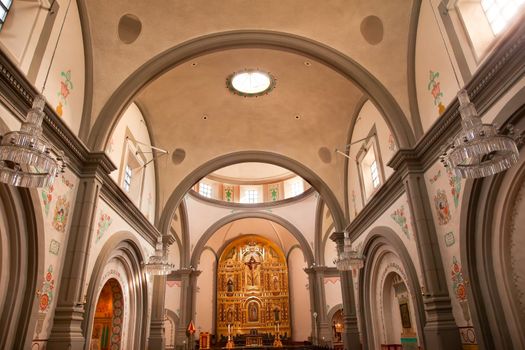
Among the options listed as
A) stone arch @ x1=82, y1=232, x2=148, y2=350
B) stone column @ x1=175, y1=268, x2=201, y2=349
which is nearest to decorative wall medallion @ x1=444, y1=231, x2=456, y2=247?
stone arch @ x1=82, y1=232, x2=148, y2=350

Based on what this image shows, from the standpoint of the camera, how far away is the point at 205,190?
25.2 metres

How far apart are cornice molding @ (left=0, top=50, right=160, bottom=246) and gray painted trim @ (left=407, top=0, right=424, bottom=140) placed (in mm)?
7336

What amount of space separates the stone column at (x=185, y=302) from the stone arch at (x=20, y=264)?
16306 mm

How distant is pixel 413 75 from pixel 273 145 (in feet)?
24.2

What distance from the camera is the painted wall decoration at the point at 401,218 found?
9.27m

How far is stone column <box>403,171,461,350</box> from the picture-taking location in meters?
7.20

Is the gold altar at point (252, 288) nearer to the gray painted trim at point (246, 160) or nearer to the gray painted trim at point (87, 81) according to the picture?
the gray painted trim at point (246, 160)

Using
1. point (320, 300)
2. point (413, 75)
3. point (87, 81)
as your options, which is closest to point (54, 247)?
point (87, 81)

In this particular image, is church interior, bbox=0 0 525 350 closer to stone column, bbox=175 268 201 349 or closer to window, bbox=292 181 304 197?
stone column, bbox=175 268 201 349

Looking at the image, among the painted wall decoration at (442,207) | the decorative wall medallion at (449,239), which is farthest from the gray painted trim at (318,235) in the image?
the decorative wall medallion at (449,239)

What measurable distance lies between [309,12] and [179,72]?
15.5 feet

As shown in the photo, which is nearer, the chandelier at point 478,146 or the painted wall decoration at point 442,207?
the chandelier at point 478,146

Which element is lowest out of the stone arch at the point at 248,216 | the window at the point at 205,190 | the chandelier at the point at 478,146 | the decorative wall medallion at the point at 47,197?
the chandelier at the point at 478,146

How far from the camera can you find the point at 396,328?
435 inches
